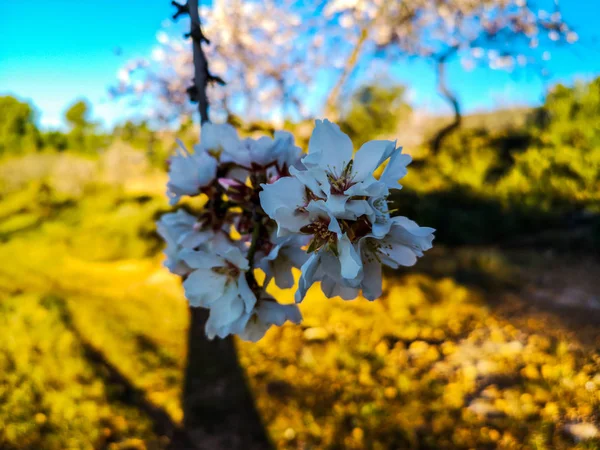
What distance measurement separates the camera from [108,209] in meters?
3.30

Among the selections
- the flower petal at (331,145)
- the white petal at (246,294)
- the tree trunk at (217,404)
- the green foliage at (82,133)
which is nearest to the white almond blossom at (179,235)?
the white petal at (246,294)

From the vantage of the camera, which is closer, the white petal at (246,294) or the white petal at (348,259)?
the white petal at (348,259)

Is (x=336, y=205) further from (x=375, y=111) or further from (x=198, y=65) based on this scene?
(x=375, y=111)

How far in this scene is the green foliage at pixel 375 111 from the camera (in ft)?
A: 15.1

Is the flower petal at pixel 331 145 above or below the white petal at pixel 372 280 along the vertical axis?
above

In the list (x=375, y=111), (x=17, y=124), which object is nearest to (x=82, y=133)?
(x=17, y=124)

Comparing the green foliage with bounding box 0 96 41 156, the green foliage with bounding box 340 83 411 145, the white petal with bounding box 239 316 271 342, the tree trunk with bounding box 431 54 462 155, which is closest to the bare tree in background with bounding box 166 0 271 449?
the white petal with bounding box 239 316 271 342

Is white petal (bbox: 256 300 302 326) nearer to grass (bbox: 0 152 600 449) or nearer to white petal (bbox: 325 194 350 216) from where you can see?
white petal (bbox: 325 194 350 216)

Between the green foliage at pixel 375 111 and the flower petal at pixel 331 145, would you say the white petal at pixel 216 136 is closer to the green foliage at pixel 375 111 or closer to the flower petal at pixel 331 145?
the flower petal at pixel 331 145

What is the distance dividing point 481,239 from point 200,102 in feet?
10.8

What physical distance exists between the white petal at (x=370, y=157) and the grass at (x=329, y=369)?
489 millimetres

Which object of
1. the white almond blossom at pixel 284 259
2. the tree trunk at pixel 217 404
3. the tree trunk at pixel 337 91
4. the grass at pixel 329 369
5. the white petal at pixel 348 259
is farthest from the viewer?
the tree trunk at pixel 337 91

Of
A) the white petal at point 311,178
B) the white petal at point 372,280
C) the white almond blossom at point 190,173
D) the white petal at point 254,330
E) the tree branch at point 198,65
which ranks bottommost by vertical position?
the white petal at point 254,330

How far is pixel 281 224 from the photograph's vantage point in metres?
0.33
